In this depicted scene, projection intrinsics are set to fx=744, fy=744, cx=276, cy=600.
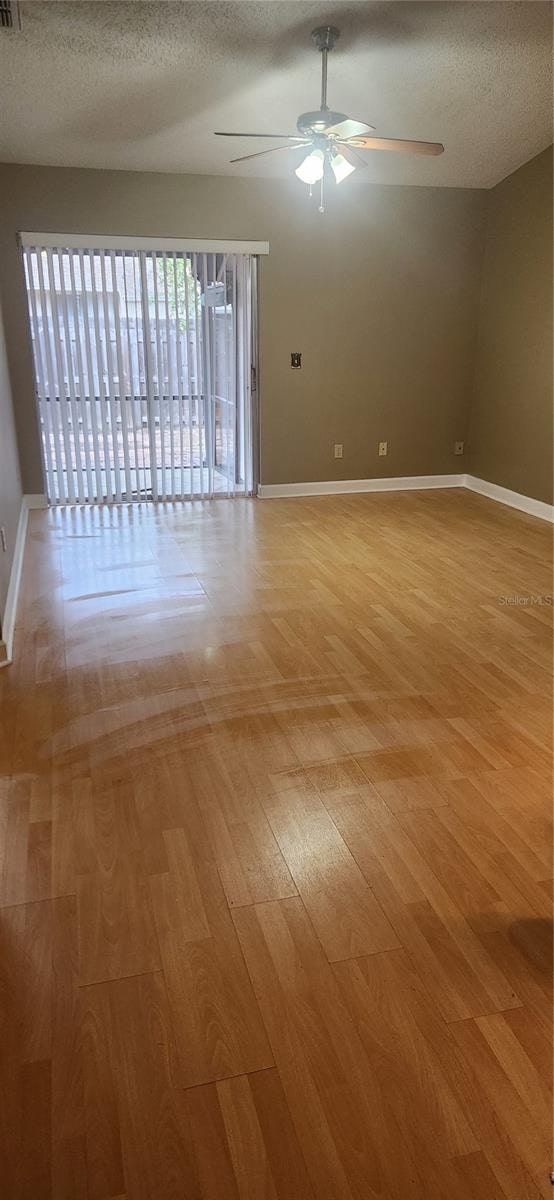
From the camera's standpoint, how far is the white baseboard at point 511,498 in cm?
588

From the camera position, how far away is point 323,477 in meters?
Answer: 6.70

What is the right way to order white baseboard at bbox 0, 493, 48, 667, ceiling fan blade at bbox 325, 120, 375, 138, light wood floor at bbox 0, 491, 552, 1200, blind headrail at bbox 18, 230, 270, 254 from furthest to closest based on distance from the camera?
blind headrail at bbox 18, 230, 270, 254
ceiling fan blade at bbox 325, 120, 375, 138
white baseboard at bbox 0, 493, 48, 667
light wood floor at bbox 0, 491, 552, 1200

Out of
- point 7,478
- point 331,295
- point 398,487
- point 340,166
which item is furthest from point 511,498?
point 7,478

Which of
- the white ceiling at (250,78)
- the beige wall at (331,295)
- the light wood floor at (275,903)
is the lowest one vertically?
the light wood floor at (275,903)

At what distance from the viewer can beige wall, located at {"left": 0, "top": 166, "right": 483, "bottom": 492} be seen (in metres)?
5.56

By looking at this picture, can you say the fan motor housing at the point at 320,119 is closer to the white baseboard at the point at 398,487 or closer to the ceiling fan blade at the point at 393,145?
the ceiling fan blade at the point at 393,145

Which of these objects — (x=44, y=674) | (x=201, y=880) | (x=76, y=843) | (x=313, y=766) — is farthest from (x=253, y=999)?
(x=44, y=674)

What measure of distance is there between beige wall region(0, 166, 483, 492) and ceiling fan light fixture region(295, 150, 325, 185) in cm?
211

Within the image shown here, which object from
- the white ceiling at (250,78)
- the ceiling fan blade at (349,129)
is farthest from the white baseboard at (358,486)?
the ceiling fan blade at (349,129)

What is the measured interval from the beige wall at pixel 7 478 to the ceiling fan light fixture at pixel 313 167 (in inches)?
88.0

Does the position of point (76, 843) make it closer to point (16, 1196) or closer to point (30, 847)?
point (30, 847)

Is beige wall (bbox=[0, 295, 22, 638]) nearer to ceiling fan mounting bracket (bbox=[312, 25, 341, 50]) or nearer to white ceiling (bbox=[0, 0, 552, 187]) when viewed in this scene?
white ceiling (bbox=[0, 0, 552, 187])

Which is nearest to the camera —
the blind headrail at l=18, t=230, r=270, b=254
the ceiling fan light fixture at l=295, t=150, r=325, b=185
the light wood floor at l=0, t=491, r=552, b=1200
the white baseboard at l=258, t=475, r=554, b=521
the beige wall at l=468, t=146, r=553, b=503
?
the light wood floor at l=0, t=491, r=552, b=1200

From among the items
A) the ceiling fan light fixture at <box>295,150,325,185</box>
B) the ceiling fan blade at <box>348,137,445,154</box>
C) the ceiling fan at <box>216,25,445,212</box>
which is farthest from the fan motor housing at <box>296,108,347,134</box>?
the ceiling fan light fixture at <box>295,150,325,185</box>
